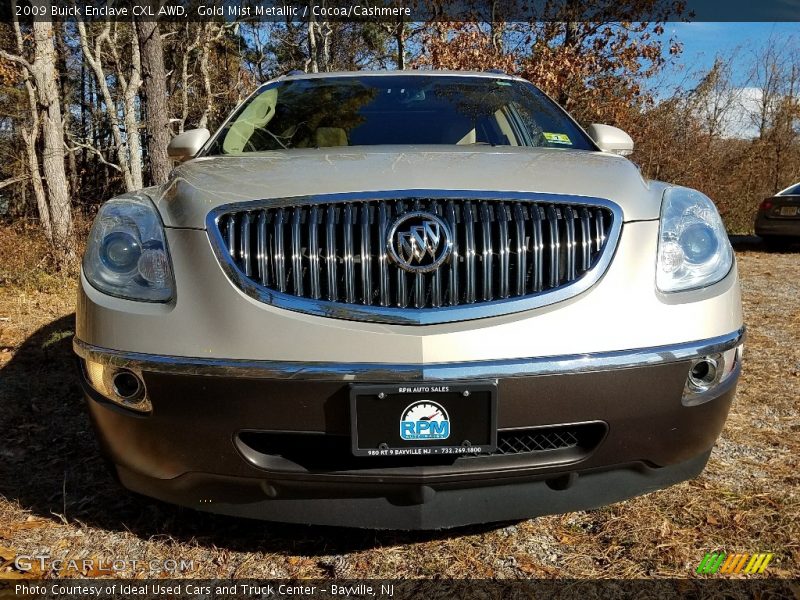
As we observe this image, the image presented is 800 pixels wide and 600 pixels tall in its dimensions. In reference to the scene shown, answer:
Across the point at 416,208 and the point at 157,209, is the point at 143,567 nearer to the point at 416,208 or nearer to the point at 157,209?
the point at 157,209

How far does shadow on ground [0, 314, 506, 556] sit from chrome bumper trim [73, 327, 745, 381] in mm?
570

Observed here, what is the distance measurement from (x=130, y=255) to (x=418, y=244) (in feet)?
2.65

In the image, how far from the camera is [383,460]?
1.59 meters

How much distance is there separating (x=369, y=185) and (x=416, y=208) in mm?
154

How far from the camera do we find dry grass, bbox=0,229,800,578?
1885 millimetres

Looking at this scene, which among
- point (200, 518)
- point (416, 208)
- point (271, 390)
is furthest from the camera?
point (200, 518)

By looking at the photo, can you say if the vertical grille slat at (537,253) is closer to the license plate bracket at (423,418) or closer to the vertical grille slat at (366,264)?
the license plate bracket at (423,418)

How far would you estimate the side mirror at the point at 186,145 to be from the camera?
267cm

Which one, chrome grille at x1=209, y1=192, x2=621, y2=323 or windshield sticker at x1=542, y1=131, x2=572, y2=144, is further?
windshield sticker at x1=542, y1=131, x2=572, y2=144

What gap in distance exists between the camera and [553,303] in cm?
158

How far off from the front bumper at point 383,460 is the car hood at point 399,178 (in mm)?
439

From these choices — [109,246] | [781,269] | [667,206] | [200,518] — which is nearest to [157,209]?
[109,246]

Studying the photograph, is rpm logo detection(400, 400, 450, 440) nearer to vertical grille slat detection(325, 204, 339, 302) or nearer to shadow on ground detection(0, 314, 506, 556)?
vertical grille slat detection(325, 204, 339, 302)

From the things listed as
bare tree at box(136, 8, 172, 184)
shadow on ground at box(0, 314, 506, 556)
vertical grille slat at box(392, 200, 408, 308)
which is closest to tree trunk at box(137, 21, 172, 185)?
bare tree at box(136, 8, 172, 184)
